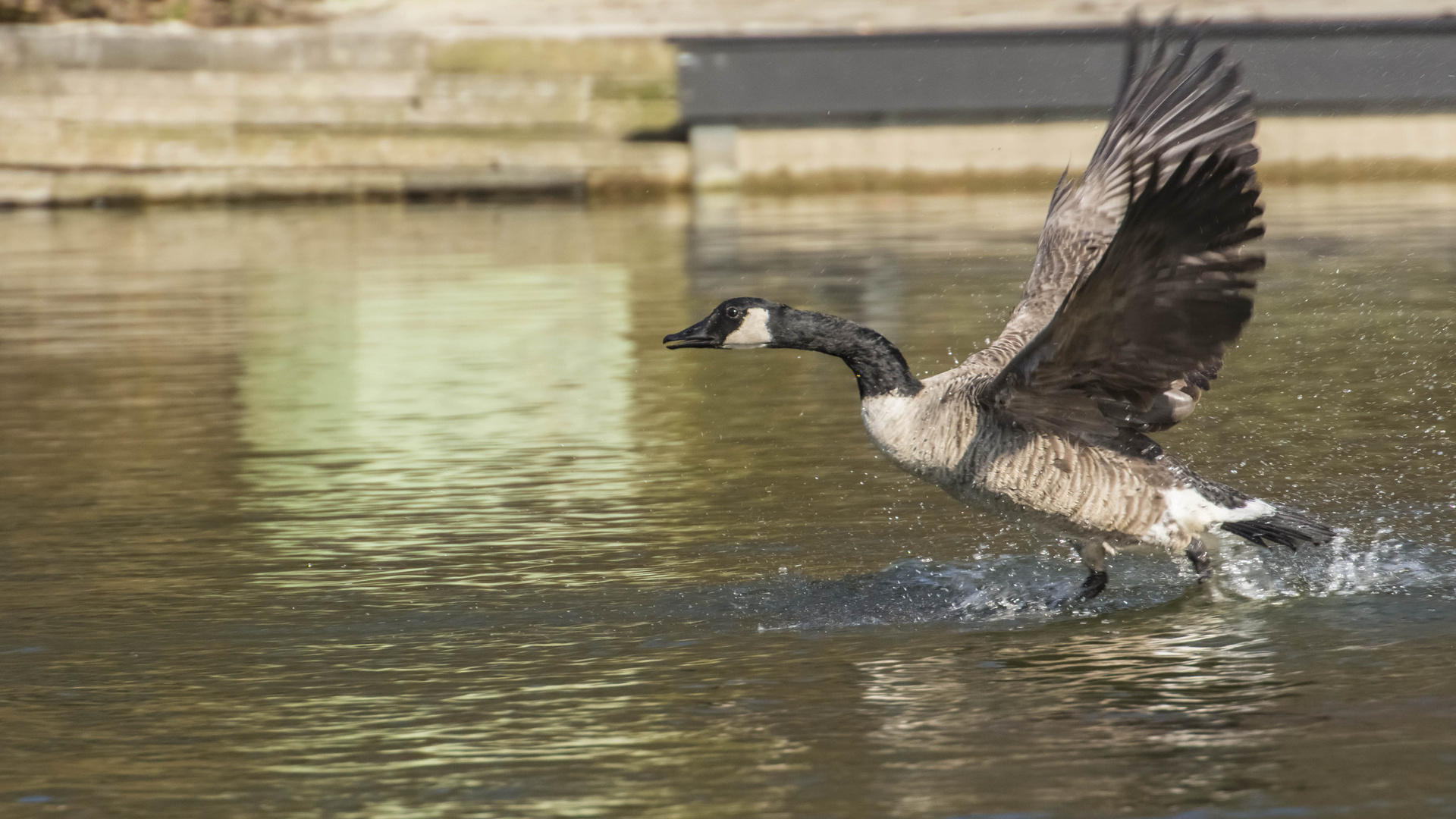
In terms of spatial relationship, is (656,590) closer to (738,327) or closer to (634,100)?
(738,327)

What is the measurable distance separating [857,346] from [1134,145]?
1.70 metres

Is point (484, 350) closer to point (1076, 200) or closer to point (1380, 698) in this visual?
point (1076, 200)

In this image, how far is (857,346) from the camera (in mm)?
→ 6645

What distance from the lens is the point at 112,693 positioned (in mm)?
5723

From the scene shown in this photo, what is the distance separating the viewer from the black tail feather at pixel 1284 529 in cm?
671

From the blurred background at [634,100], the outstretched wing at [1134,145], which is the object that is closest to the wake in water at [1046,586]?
the outstretched wing at [1134,145]

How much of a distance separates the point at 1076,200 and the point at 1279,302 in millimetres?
6640

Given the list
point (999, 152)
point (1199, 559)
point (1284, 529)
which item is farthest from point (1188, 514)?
point (999, 152)

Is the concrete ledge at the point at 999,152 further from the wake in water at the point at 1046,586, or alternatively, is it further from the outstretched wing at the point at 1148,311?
the outstretched wing at the point at 1148,311

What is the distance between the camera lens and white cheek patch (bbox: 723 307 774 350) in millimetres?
6676

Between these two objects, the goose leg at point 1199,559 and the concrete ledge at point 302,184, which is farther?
the concrete ledge at point 302,184

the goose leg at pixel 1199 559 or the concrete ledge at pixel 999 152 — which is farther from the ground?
the concrete ledge at pixel 999 152

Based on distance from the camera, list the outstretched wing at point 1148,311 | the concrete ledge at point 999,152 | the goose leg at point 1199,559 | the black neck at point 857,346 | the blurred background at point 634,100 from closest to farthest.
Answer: the outstretched wing at point 1148,311, the black neck at point 857,346, the goose leg at point 1199,559, the blurred background at point 634,100, the concrete ledge at point 999,152

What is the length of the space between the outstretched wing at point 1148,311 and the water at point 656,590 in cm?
72
